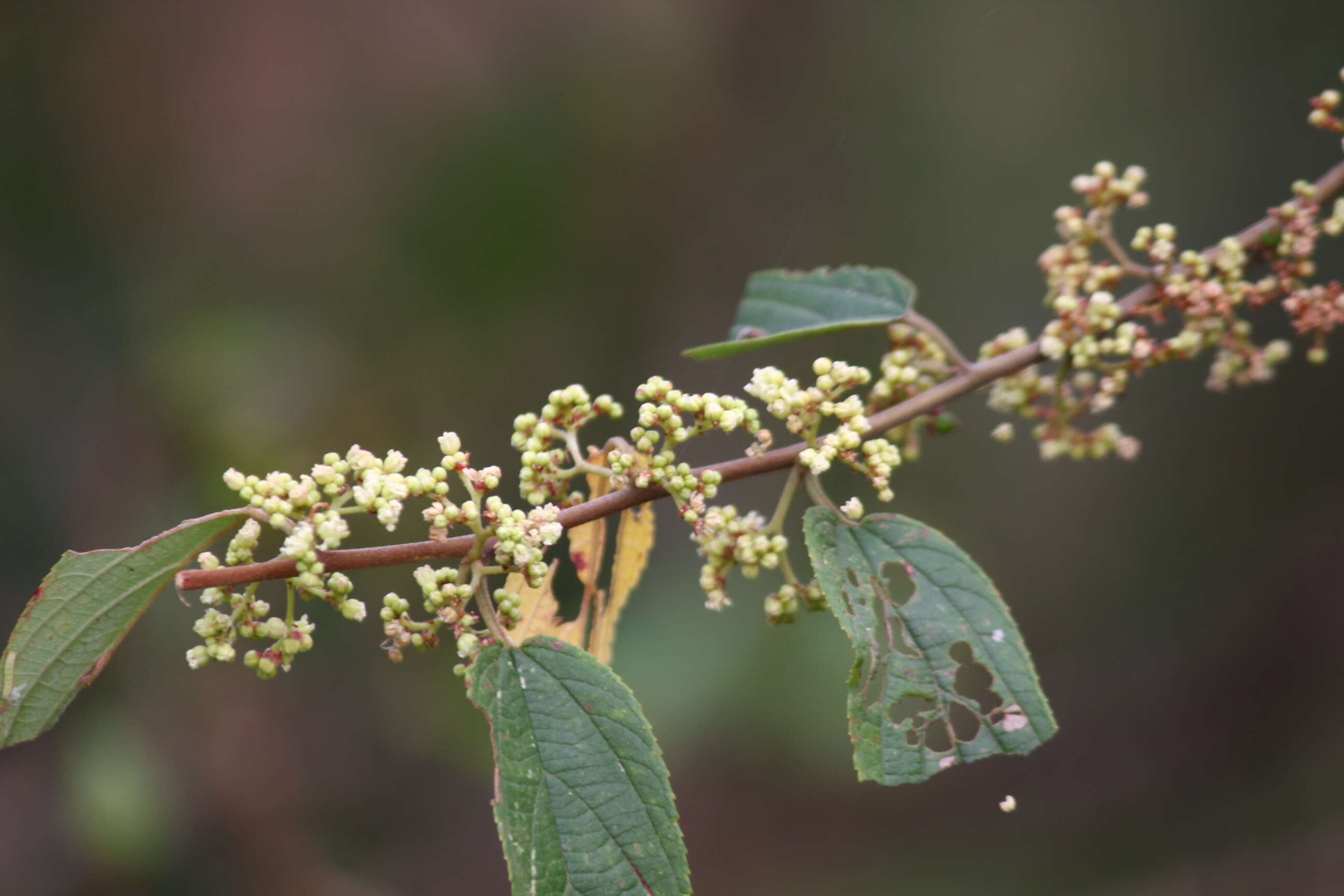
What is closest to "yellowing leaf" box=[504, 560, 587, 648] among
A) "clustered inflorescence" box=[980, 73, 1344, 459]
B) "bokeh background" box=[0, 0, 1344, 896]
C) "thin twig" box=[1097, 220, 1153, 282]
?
"clustered inflorescence" box=[980, 73, 1344, 459]

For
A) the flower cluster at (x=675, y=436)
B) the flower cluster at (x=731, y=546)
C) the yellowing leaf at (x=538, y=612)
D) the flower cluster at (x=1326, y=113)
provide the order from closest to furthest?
the flower cluster at (x=675, y=436)
the flower cluster at (x=731, y=546)
the yellowing leaf at (x=538, y=612)
the flower cluster at (x=1326, y=113)

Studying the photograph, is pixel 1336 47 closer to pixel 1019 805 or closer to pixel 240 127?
pixel 1019 805

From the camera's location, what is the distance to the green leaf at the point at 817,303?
1.85 m

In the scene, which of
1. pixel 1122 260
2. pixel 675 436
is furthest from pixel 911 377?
pixel 675 436

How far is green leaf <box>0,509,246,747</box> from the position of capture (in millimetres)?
1306

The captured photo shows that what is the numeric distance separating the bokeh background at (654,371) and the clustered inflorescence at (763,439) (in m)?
2.56

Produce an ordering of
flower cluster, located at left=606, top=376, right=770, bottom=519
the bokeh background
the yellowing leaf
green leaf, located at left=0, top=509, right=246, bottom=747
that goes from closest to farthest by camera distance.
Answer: green leaf, located at left=0, top=509, right=246, bottom=747 < flower cluster, located at left=606, top=376, right=770, bottom=519 < the yellowing leaf < the bokeh background

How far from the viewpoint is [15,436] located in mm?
4457

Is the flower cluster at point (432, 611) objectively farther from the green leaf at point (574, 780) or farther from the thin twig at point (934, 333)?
the thin twig at point (934, 333)

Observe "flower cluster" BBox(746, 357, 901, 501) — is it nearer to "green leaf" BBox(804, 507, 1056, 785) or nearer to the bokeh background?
"green leaf" BBox(804, 507, 1056, 785)

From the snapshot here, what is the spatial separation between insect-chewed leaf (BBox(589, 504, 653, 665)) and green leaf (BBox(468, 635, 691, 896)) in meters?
0.42

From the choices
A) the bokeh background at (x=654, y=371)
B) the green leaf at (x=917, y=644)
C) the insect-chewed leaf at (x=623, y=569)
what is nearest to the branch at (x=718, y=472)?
the green leaf at (x=917, y=644)

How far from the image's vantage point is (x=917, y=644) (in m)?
1.57

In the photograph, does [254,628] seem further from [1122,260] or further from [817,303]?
[1122,260]
